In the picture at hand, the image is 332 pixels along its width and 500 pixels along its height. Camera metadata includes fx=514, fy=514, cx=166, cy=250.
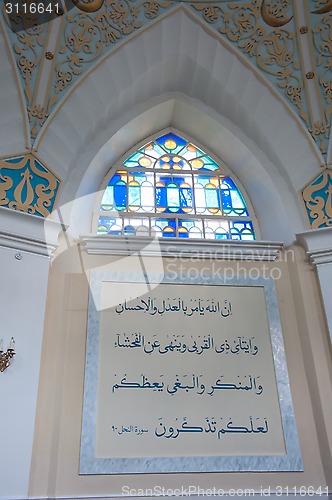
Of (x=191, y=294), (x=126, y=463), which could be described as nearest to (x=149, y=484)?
(x=126, y=463)

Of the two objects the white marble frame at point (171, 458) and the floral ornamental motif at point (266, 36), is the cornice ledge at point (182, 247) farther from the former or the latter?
the floral ornamental motif at point (266, 36)

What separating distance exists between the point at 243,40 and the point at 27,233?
281 cm

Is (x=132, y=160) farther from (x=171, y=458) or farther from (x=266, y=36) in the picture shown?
(x=171, y=458)

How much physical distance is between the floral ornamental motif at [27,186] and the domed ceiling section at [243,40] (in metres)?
0.68

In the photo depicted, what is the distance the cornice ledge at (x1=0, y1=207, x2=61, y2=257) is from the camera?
13.0 ft

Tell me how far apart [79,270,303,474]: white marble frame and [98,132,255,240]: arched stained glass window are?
2.53ft

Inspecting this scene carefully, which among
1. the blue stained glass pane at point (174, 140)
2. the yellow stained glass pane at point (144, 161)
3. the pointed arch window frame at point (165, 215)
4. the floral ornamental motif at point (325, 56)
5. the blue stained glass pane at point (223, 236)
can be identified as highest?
the floral ornamental motif at point (325, 56)

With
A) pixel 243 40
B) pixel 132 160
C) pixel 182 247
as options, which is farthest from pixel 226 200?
pixel 243 40

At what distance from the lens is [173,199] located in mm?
5023

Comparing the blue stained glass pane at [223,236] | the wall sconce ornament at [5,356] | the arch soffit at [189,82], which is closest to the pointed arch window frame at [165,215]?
the blue stained glass pane at [223,236]

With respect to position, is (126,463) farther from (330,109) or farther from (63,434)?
(330,109)

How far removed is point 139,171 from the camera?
5.12 meters

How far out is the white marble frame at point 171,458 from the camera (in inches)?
141

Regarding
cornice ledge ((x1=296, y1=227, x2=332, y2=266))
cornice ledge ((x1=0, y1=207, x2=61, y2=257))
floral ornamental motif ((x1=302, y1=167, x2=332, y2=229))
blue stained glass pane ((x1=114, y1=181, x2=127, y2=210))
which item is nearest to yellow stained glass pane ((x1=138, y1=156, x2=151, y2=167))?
blue stained glass pane ((x1=114, y1=181, x2=127, y2=210))
